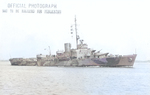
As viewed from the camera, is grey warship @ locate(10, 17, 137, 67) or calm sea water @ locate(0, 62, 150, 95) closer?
calm sea water @ locate(0, 62, 150, 95)

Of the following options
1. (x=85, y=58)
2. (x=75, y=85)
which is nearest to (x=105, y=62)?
(x=85, y=58)

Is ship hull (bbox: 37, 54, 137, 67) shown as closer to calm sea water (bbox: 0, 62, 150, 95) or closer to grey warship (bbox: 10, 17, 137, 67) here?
grey warship (bbox: 10, 17, 137, 67)

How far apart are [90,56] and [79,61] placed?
1844 millimetres

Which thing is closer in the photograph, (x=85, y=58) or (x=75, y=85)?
(x=75, y=85)

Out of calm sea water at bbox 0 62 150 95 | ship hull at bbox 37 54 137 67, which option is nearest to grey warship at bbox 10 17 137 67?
ship hull at bbox 37 54 137 67

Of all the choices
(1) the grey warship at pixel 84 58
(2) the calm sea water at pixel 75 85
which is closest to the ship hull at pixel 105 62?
(1) the grey warship at pixel 84 58

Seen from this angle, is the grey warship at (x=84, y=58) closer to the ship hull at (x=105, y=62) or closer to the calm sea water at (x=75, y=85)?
the ship hull at (x=105, y=62)

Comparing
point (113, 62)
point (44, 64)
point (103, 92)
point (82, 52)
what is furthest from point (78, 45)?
point (103, 92)

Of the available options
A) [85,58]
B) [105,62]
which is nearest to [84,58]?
[85,58]

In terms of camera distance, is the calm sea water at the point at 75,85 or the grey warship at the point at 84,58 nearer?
the calm sea water at the point at 75,85

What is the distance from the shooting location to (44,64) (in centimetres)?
4894

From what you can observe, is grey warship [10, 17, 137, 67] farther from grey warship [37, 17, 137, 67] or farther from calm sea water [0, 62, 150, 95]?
calm sea water [0, 62, 150, 95]

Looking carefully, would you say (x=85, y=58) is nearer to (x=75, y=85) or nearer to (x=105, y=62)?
(x=105, y=62)

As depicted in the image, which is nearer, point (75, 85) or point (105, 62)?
point (75, 85)
